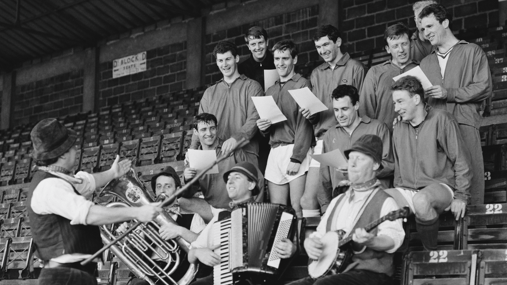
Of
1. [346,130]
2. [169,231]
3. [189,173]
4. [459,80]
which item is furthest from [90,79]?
[459,80]

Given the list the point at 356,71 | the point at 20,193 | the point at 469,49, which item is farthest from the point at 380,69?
the point at 20,193

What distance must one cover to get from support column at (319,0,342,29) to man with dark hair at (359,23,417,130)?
7.80 m

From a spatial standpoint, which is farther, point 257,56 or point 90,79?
point 90,79

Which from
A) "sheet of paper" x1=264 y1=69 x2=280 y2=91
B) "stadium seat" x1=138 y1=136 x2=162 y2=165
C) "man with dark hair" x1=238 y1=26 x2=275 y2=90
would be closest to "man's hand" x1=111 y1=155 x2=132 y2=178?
"sheet of paper" x1=264 y1=69 x2=280 y2=91

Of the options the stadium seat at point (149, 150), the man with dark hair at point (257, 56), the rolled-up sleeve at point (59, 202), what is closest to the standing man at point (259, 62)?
the man with dark hair at point (257, 56)

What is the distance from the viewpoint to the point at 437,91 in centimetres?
547

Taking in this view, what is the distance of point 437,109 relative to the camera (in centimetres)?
535

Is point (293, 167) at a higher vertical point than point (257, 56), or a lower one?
lower

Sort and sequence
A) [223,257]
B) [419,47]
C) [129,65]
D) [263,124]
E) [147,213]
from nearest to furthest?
[147,213] → [223,257] → [263,124] → [419,47] → [129,65]

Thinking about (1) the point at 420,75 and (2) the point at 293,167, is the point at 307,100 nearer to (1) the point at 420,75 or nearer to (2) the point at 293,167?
(2) the point at 293,167

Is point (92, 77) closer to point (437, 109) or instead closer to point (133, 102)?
point (133, 102)

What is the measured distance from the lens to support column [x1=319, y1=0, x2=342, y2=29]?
13.9 m

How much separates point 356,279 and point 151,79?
1324cm

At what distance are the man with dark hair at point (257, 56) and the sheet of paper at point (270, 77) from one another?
0.80ft
